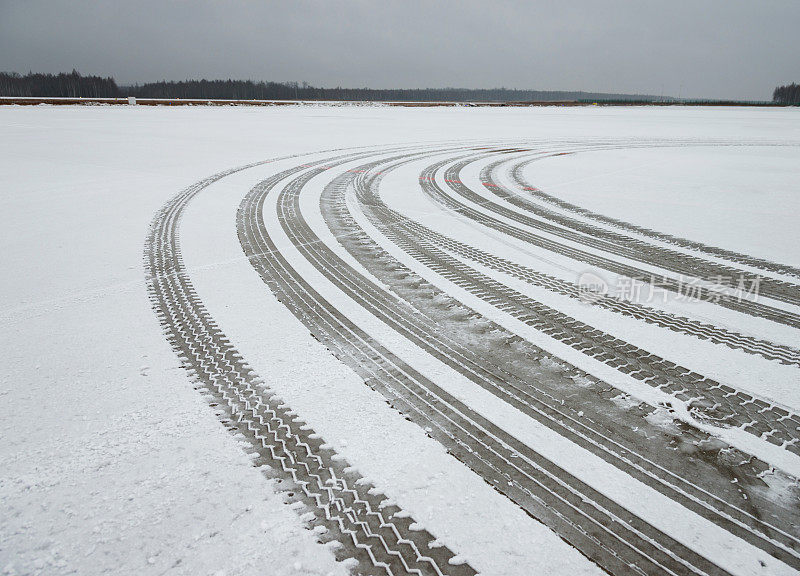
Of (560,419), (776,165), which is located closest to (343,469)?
(560,419)

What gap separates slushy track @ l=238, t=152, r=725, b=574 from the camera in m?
2.32

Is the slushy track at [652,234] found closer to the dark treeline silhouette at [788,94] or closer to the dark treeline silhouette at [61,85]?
the dark treeline silhouette at [61,85]

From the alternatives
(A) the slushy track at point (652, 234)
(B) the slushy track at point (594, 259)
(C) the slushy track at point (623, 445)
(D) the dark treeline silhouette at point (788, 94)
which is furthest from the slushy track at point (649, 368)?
(D) the dark treeline silhouette at point (788, 94)

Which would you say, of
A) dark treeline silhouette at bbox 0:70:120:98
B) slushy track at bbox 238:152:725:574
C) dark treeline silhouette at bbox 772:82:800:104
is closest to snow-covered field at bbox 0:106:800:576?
slushy track at bbox 238:152:725:574

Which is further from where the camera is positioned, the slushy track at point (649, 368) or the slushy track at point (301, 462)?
the slushy track at point (649, 368)

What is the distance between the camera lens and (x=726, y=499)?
8.72 ft

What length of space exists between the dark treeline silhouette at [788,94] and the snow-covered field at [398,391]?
455 feet

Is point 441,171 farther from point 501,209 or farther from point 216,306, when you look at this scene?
point 216,306

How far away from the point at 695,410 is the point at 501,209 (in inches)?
236

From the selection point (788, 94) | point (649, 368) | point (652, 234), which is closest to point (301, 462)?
point (649, 368)

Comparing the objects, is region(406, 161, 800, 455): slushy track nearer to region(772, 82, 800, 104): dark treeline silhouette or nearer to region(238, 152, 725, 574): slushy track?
region(238, 152, 725, 574): slushy track

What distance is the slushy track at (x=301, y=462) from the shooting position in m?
2.31

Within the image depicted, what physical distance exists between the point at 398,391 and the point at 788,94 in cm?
15011

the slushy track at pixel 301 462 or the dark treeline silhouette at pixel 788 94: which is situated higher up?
the dark treeline silhouette at pixel 788 94
